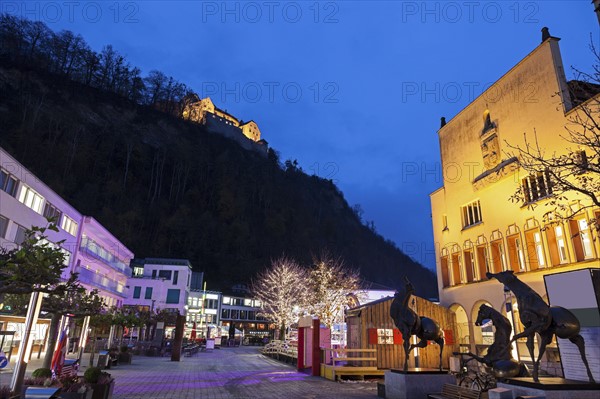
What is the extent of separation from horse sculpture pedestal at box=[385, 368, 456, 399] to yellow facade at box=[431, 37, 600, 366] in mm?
9292

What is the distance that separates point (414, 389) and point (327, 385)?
203 inches

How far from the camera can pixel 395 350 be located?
18.6 metres

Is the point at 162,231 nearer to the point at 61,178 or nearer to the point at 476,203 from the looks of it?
the point at 61,178

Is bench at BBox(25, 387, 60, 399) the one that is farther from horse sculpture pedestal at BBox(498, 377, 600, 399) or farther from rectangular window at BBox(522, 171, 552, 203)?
rectangular window at BBox(522, 171, 552, 203)

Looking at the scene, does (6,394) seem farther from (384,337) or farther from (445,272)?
(445,272)

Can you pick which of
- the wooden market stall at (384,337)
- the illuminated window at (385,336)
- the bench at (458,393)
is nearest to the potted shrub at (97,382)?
the bench at (458,393)

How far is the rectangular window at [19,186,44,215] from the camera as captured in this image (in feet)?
89.6

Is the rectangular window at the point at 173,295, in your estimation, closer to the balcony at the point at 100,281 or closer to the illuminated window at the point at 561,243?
the balcony at the point at 100,281

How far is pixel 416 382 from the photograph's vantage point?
1060cm

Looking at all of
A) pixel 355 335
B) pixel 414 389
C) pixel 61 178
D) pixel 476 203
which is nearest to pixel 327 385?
pixel 414 389

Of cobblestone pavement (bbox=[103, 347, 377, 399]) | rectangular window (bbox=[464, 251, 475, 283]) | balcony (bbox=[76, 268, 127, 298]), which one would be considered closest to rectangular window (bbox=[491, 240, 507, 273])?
rectangular window (bbox=[464, 251, 475, 283])

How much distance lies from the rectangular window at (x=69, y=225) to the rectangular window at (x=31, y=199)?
4262mm

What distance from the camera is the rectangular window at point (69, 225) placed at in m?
34.1

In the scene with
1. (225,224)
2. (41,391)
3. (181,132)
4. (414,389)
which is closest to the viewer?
(41,391)
